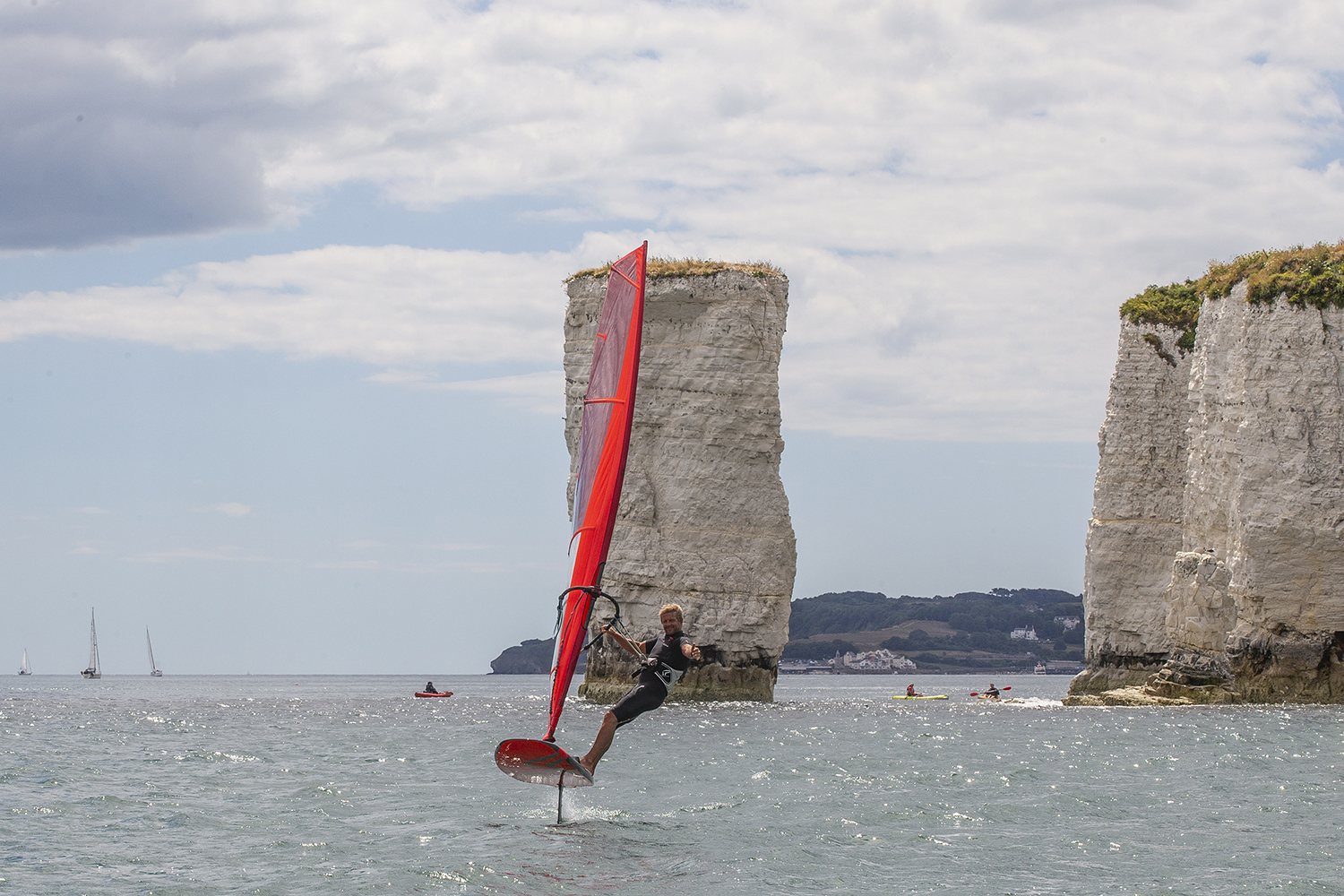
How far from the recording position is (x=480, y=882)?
11586 mm

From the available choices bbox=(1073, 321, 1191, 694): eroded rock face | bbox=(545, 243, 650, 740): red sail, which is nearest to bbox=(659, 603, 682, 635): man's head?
bbox=(545, 243, 650, 740): red sail

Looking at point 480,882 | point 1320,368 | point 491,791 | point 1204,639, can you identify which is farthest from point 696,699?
point 480,882

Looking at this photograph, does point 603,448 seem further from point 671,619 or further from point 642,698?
point 642,698

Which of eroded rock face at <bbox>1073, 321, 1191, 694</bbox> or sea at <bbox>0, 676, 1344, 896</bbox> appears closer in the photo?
sea at <bbox>0, 676, 1344, 896</bbox>

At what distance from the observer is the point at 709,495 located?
128 ft

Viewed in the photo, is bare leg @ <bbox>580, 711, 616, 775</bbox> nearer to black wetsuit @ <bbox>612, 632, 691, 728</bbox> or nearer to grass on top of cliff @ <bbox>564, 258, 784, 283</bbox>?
black wetsuit @ <bbox>612, 632, 691, 728</bbox>

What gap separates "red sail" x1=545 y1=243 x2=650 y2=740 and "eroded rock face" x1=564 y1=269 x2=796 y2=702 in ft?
81.0

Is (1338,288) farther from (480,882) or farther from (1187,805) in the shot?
(480,882)

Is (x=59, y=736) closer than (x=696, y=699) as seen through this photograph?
Yes

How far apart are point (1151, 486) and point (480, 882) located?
4028cm

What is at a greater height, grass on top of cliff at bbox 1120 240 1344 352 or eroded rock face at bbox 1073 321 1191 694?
grass on top of cliff at bbox 1120 240 1344 352

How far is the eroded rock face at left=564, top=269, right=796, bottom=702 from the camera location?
126ft

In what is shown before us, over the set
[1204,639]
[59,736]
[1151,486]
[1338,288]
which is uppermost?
[1338,288]

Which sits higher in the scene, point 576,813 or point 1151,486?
point 1151,486
